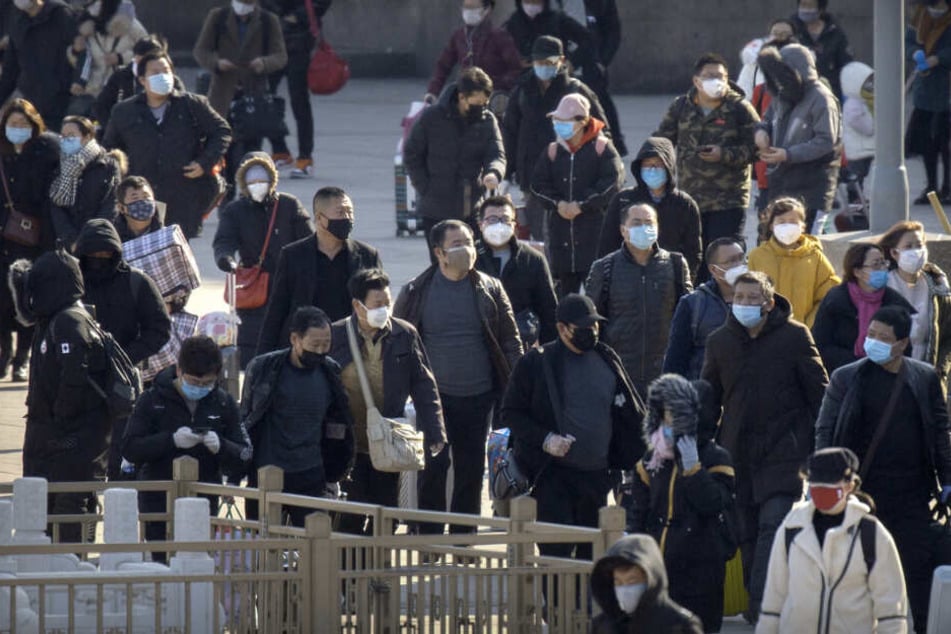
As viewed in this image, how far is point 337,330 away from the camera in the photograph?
1094 centimetres

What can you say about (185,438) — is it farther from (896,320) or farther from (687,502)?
(896,320)

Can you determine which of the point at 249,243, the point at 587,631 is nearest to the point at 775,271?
the point at 249,243

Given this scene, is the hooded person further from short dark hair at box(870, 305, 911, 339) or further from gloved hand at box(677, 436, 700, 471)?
short dark hair at box(870, 305, 911, 339)

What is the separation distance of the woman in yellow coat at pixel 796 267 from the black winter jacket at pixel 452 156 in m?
3.25

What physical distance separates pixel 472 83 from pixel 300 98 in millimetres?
7400

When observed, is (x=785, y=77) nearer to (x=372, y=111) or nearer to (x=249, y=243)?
(x=249, y=243)

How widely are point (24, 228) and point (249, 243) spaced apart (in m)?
1.97

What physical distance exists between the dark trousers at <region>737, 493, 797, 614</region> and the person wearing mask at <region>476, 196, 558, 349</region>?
6.49 feet

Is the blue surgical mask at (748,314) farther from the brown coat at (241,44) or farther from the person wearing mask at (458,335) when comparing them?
the brown coat at (241,44)

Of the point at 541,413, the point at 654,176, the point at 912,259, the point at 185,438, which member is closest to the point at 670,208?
the point at 654,176

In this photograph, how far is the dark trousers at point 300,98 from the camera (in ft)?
71.9

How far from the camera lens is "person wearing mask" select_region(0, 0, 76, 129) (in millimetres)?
20359

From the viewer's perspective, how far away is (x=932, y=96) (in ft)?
67.1

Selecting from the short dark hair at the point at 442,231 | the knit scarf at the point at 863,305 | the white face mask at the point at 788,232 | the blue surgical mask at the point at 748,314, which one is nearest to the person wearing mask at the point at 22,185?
the short dark hair at the point at 442,231
